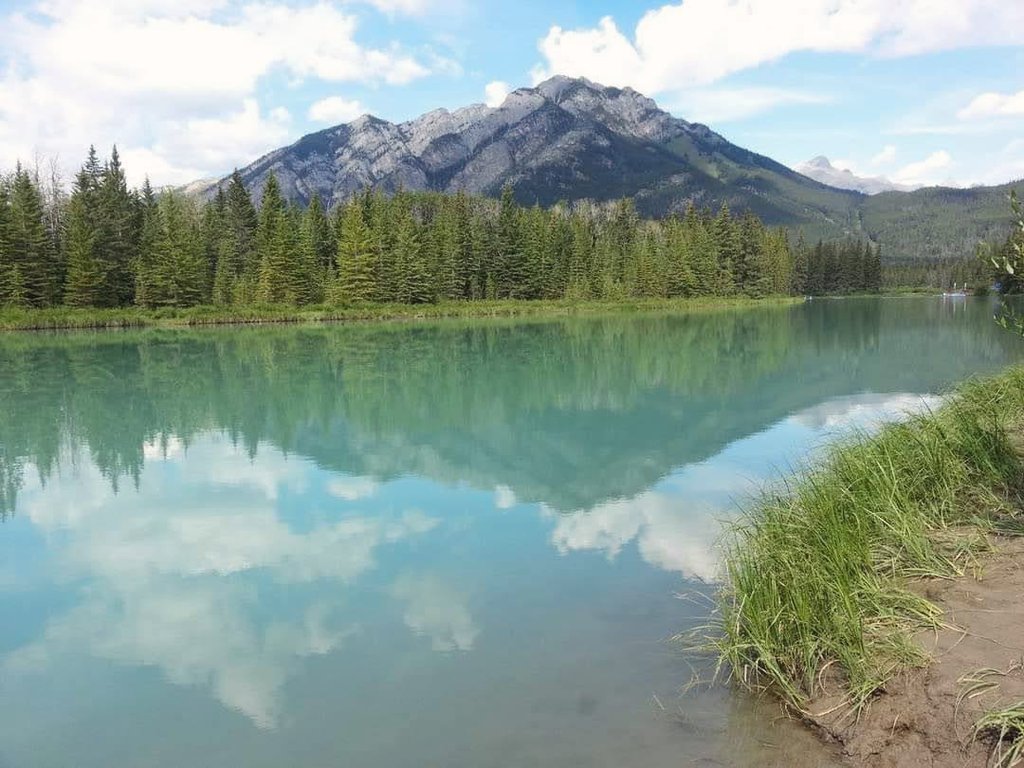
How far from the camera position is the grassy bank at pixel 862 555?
15.4 feet

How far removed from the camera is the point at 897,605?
194 inches

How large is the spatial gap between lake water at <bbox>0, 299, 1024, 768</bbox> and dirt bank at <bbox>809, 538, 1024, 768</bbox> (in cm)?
29

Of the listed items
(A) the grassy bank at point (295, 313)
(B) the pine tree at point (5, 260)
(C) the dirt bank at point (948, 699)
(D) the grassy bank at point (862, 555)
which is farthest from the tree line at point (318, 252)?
(C) the dirt bank at point (948, 699)

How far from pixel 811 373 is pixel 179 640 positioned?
21.9 metres

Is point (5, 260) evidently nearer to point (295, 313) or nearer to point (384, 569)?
point (295, 313)

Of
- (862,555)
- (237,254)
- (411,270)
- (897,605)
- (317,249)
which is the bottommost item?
(897,605)

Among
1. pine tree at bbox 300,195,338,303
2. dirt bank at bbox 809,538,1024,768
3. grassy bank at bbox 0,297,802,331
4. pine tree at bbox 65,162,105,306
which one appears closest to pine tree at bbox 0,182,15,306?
grassy bank at bbox 0,297,802,331

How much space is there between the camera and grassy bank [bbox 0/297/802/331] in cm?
4912

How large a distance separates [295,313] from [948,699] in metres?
55.9

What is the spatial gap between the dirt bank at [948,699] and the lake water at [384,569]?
0.29 meters

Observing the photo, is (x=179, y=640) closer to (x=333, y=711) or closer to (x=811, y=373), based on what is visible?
(x=333, y=711)

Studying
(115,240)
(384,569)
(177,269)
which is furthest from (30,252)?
(384,569)

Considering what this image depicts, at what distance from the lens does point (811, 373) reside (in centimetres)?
2402

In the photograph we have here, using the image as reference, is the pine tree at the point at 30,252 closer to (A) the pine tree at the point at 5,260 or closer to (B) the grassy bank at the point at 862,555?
(A) the pine tree at the point at 5,260
